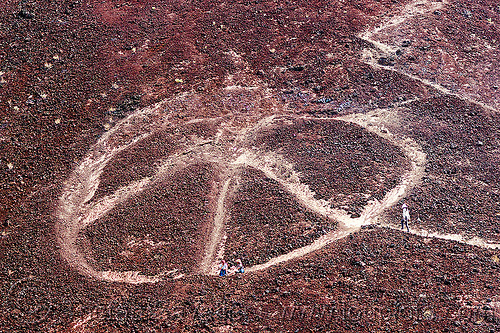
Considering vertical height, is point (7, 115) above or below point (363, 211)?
above

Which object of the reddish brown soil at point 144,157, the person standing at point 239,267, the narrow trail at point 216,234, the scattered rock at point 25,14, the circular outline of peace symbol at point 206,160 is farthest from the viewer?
the scattered rock at point 25,14

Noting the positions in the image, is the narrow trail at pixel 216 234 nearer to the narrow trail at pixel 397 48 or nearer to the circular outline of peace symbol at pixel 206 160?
the circular outline of peace symbol at pixel 206 160

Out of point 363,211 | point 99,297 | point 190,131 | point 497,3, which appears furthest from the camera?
point 497,3

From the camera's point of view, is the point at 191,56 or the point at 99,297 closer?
the point at 99,297

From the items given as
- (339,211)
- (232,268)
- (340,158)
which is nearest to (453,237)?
(339,211)

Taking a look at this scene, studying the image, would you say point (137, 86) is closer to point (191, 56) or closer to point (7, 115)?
point (191, 56)

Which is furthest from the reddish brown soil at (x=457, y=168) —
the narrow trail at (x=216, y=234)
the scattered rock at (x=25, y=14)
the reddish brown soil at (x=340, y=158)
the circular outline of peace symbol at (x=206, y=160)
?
the scattered rock at (x=25, y=14)

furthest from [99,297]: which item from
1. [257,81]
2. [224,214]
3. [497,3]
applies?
[497,3]

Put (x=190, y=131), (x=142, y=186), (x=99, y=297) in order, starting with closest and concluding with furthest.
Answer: (x=99, y=297)
(x=142, y=186)
(x=190, y=131)
